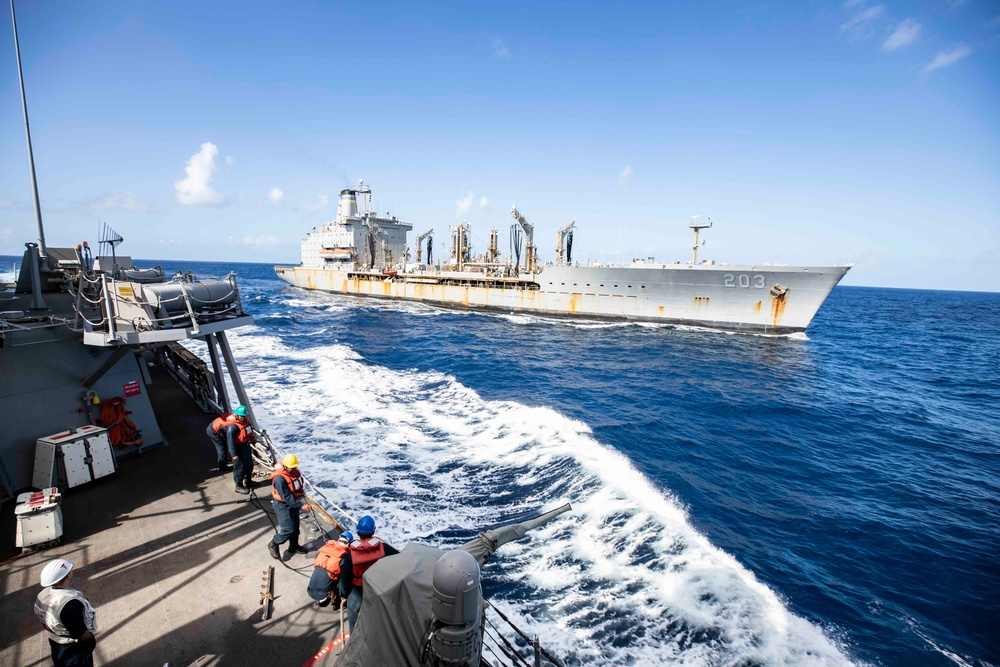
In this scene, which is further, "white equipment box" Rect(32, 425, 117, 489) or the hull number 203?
the hull number 203

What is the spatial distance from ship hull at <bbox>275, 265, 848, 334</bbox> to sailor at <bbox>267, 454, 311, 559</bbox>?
3912 cm

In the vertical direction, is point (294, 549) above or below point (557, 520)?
above

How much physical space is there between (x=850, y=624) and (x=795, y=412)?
573 inches

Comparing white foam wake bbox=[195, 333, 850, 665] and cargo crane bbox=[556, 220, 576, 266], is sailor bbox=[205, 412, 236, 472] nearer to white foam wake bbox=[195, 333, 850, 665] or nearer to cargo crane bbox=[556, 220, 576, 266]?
white foam wake bbox=[195, 333, 850, 665]

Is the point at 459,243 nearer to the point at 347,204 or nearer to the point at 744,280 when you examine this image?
the point at 347,204

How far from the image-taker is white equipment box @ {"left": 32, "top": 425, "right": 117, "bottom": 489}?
7102 millimetres

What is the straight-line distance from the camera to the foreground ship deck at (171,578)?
4.71 meters

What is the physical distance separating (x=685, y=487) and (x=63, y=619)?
13.0 m

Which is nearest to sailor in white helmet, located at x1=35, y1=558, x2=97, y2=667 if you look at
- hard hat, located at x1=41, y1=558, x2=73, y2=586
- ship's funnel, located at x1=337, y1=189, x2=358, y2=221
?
hard hat, located at x1=41, y1=558, x2=73, y2=586

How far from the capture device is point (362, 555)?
4.76 m

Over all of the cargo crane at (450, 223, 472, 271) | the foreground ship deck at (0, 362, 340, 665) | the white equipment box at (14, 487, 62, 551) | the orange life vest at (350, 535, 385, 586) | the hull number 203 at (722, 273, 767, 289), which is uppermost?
the cargo crane at (450, 223, 472, 271)

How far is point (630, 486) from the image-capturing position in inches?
473

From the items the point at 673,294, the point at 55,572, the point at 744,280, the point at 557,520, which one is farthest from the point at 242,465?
the point at 744,280

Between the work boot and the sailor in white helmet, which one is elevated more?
the sailor in white helmet
